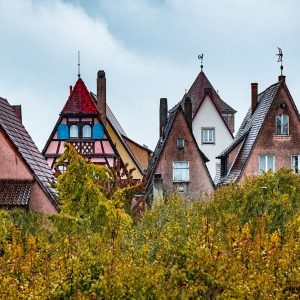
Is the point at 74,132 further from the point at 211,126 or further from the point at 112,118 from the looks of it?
the point at 211,126

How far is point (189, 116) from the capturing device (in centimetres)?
5897

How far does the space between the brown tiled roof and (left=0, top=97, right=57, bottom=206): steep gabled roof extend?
0.50 metres

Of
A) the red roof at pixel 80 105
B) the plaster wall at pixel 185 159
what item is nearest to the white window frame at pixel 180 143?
the plaster wall at pixel 185 159

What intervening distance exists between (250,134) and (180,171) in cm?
423

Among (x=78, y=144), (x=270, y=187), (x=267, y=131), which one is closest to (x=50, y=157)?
(x=78, y=144)

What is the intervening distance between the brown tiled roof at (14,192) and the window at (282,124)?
71.5 feet

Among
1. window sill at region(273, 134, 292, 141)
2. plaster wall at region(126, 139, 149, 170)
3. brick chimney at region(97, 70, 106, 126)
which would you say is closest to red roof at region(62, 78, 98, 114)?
brick chimney at region(97, 70, 106, 126)

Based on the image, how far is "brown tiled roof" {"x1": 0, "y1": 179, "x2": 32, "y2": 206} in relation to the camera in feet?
97.1

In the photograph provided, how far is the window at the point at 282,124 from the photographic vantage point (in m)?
49.5

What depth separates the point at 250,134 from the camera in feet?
166

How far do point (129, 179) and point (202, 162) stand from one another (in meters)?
5.80

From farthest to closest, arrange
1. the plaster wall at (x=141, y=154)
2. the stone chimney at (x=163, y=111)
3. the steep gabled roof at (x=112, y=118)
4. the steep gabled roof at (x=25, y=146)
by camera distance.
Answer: the plaster wall at (x=141, y=154)
the stone chimney at (x=163, y=111)
the steep gabled roof at (x=112, y=118)
the steep gabled roof at (x=25, y=146)

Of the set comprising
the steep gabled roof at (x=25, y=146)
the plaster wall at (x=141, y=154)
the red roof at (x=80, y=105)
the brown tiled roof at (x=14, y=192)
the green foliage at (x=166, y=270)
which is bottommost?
the green foliage at (x=166, y=270)

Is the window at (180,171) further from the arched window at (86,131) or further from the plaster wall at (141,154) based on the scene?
the plaster wall at (141,154)
